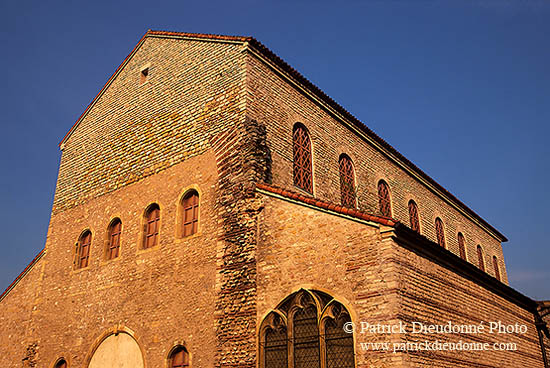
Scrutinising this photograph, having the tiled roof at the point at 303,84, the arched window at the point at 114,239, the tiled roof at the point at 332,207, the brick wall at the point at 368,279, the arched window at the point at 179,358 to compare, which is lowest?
the arched window at the point at 179,358

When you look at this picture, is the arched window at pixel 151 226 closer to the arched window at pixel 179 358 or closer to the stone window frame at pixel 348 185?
the arched window at pixel 179 358

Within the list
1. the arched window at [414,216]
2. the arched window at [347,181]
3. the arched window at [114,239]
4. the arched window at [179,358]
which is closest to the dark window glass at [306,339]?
the arched window at [179,358]

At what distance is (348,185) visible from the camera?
15.2 meters

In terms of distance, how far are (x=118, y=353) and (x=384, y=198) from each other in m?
10.4

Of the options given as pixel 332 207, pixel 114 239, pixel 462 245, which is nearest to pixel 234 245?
pixel 332 207

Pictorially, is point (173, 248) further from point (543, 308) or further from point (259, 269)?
point (543, 308)

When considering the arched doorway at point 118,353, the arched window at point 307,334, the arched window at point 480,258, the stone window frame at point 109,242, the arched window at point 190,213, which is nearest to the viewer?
the arched window at point 307,334

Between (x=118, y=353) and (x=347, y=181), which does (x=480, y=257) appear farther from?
(x=118, y=353)

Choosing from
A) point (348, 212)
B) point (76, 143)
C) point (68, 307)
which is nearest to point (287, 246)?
point (348, 212)

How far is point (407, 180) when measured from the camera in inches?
760

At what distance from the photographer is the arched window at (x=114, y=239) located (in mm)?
14086

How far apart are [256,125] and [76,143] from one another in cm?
922

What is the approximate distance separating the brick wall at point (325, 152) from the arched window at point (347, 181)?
9.5 inches

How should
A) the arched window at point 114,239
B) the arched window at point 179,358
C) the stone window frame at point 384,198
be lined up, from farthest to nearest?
the stone window frame at point 384,198, the arched window at point 114,239, the arched window at point 179,358
